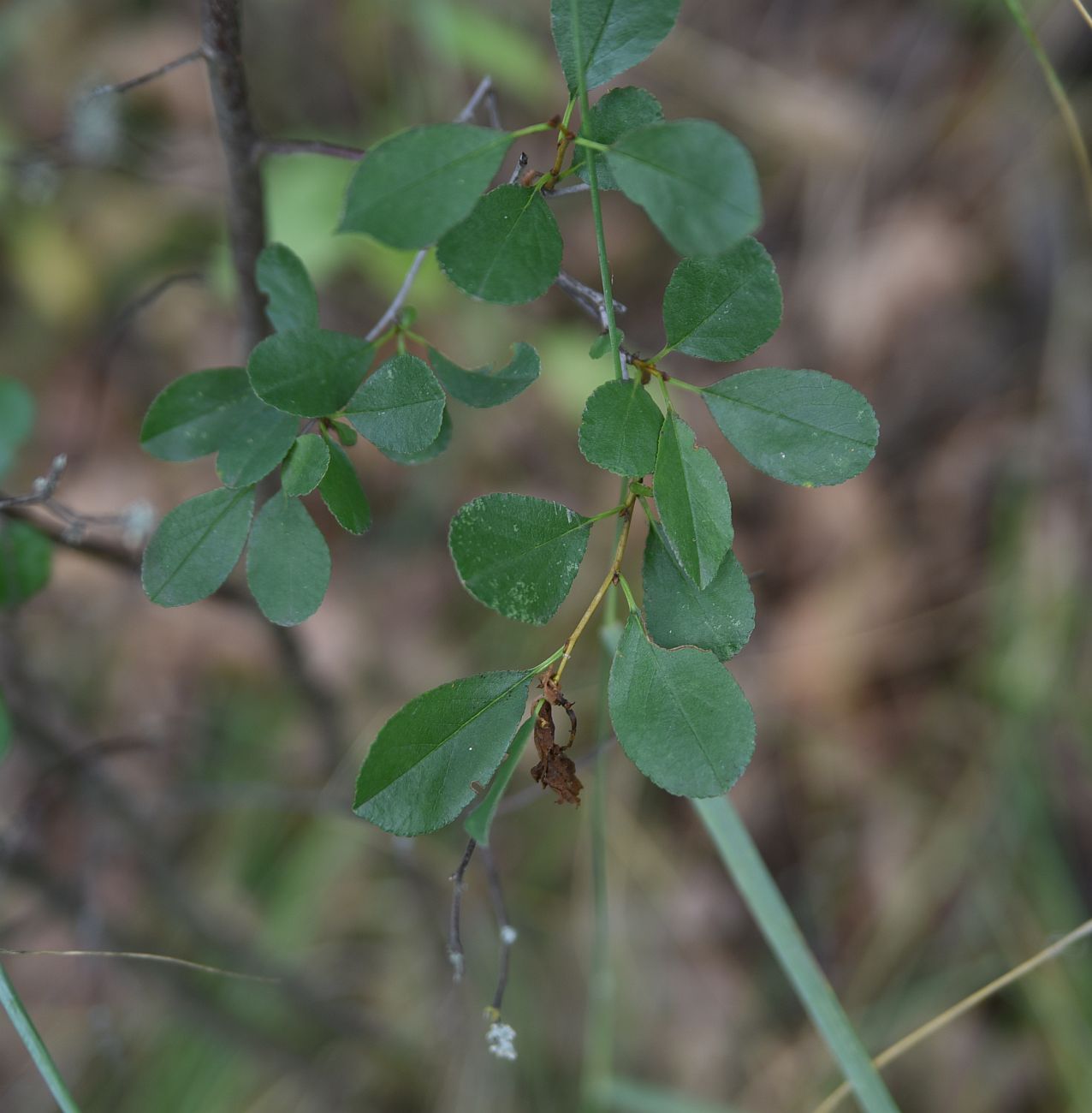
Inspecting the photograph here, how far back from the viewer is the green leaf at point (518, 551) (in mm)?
417

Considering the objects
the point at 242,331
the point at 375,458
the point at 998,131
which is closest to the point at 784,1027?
the point at 375,458

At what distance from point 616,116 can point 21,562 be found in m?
0.50

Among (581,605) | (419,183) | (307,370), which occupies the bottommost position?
(581,605)

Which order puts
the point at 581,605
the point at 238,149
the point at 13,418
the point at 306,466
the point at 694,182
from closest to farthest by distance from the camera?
the point at 694,182
the point at 306,466
the point at 238,149
the point at 13,418
the point at 581,605

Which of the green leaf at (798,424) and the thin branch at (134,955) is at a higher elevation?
the green leaf at (798,424)

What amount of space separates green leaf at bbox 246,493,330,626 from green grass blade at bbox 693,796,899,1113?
0.34 meters

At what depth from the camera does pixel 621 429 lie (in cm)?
42

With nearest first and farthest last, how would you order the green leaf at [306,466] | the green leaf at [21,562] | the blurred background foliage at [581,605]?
the green leaf at [306,466] < the green leaf at [21,562] < the blurred background foliage at [581,605]

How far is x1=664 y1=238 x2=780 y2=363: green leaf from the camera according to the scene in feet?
1.44

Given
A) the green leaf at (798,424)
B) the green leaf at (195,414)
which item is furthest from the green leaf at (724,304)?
the green leaf at (195,414)

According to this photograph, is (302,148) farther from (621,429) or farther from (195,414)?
(621,429)

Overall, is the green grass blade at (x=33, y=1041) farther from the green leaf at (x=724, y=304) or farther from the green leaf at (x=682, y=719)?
the green leaf at (x=724, y=304)

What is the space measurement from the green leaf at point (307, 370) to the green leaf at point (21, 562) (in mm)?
305

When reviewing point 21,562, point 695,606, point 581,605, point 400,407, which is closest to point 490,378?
point 400,407
